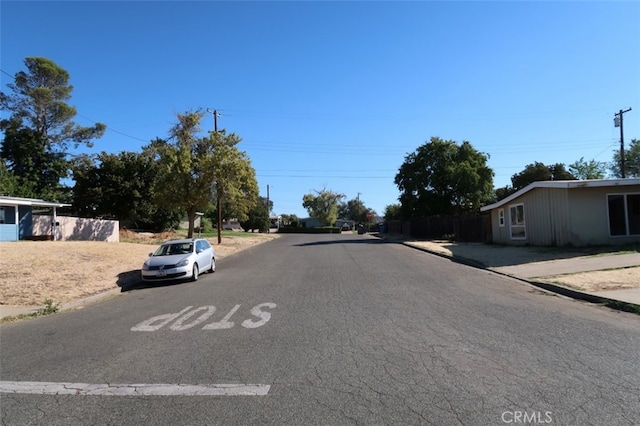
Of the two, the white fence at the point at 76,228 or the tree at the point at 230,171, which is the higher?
the tree at the point at 230,171

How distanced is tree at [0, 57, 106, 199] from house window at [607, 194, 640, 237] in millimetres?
45978

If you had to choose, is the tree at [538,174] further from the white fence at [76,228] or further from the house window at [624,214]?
the white fence at [76,228]

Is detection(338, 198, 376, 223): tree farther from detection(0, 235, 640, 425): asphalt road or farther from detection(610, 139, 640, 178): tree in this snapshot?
detection(0, 235, 640, 425): asphalt road

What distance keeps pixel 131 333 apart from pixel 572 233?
1895cm

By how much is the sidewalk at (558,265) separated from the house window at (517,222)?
3152 mm

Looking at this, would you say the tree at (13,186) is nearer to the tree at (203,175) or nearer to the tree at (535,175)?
the tree at (203,175)

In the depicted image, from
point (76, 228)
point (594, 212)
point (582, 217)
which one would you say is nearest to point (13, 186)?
point (76, 228)

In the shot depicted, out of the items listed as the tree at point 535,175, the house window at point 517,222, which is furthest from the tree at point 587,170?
the house window at point 517,222

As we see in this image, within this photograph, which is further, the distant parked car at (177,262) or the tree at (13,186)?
the tree at (13,186)

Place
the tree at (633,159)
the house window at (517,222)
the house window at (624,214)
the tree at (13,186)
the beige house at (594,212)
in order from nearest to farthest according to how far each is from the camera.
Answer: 1. the beige house at (594,212)
2. the house window at (624,214)
3. the house window at (517,222)
4. the tree at (13,186)
5. the tree at (633,159)

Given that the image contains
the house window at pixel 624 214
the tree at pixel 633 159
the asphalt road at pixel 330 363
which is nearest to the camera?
the asphalt road at pixel 330 363

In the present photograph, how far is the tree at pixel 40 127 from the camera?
156 ft

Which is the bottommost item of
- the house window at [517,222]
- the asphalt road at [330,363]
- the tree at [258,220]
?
the asphalt road at [330,363]

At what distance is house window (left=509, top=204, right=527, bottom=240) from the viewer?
25.2 m
